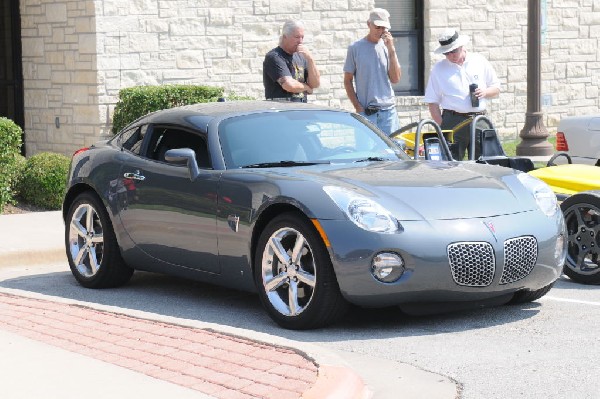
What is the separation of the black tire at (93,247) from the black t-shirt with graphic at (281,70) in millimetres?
3288

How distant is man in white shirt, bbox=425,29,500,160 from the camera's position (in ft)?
42.7

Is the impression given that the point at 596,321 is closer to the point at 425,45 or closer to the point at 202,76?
the point at 202,76

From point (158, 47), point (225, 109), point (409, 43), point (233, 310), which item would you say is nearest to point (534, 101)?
point (409, 43)

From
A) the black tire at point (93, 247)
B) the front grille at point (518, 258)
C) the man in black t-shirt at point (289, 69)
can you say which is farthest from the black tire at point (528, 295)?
the man in black t-shirt at point (289, 69)

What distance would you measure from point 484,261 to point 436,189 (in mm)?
593

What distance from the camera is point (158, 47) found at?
55.2 ft

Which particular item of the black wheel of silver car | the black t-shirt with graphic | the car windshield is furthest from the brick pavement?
the black t-shirt with graphic

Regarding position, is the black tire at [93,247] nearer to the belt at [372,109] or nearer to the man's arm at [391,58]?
the belt at [372,109]

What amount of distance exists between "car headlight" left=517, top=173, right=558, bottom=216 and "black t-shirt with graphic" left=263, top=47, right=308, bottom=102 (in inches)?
169

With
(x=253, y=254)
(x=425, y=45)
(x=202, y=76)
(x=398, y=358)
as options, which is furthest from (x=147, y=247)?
(x=425, y=45)

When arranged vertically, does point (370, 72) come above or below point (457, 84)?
above

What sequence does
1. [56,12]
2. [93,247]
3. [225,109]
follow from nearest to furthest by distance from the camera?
[225,109], [93,247], [56,12]

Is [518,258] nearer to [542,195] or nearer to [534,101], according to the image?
[542,195]

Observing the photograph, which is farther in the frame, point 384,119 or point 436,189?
point 384,119
